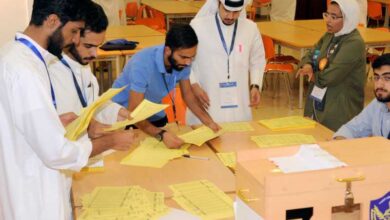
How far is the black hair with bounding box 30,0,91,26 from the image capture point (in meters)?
2.00

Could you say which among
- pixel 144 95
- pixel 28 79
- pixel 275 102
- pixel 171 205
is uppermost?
pixel 28 79

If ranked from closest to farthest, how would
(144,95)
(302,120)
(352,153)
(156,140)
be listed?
(352,153), (156,140), (144,95), (302,120)

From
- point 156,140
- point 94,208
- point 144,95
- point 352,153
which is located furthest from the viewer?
point 144,95

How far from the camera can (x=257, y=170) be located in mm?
1596

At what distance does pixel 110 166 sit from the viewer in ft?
9.12

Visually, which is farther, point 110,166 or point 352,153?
point 110,166

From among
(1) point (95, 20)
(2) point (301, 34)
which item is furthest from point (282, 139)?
(2) point (301, 34)

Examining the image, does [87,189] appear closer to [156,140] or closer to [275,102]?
[156,140]

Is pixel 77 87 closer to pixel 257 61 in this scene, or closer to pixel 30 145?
pixel 30 145

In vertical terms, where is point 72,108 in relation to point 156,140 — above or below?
above

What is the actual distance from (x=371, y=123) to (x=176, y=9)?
20.5 ft

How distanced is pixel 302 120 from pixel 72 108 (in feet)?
5.14

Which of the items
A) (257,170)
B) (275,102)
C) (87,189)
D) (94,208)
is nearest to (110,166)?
(87,189)

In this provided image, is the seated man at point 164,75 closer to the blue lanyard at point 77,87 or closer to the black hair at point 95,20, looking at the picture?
the blue lanyard at point 77,87
